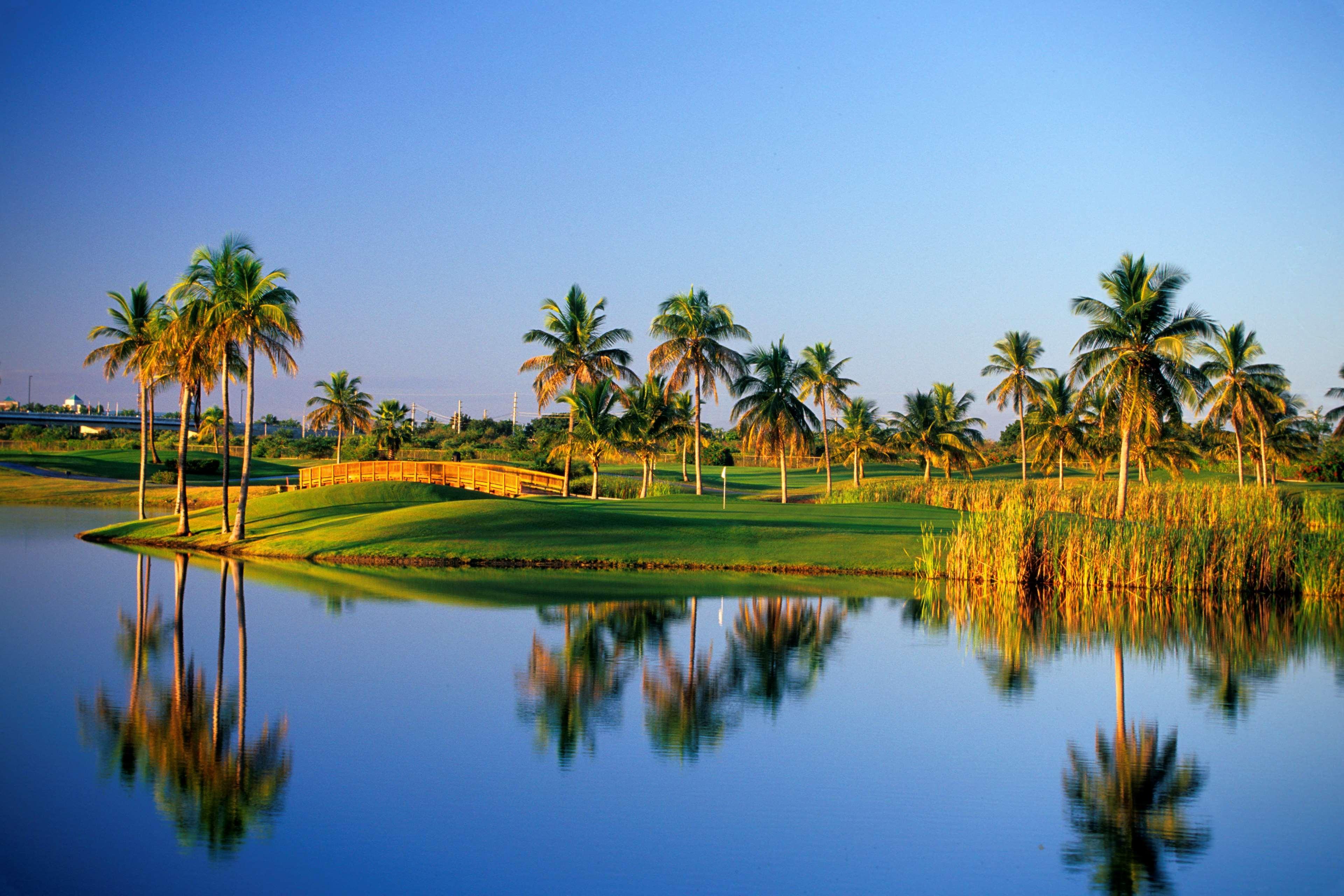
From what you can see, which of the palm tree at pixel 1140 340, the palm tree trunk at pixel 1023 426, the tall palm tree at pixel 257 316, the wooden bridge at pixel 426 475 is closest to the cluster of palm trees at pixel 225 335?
the tall palm tree at pixel 257 316

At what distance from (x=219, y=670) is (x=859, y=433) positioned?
50.2 meters

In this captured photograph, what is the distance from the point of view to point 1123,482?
3528 cm

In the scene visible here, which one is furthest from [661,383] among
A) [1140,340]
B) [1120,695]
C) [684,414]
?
[1120,695]

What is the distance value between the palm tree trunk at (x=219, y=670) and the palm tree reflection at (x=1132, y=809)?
8.11m

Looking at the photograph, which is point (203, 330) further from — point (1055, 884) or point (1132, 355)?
point (1132, 355)

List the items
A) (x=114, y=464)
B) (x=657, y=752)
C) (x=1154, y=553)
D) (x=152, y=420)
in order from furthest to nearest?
1. (x=114, y=464)
2. (x=152, y=420)
3. (x=1154, y=553)
4. (x=657, y=752)

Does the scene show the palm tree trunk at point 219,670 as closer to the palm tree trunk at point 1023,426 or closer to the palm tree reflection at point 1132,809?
the palm tree reflection at point 1132,809

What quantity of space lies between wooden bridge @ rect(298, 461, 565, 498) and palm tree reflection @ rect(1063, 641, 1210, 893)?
35.0 metres

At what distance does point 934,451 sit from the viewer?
203 ft

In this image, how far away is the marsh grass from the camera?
23.6 metres

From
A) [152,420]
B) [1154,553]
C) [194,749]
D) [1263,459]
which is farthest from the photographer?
[1263,459]

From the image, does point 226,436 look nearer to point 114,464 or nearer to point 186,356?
point 186,356

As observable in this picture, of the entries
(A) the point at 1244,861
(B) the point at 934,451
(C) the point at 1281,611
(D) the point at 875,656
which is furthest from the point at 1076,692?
(B) the point at 934,451

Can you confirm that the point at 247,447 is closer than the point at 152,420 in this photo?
Yes
